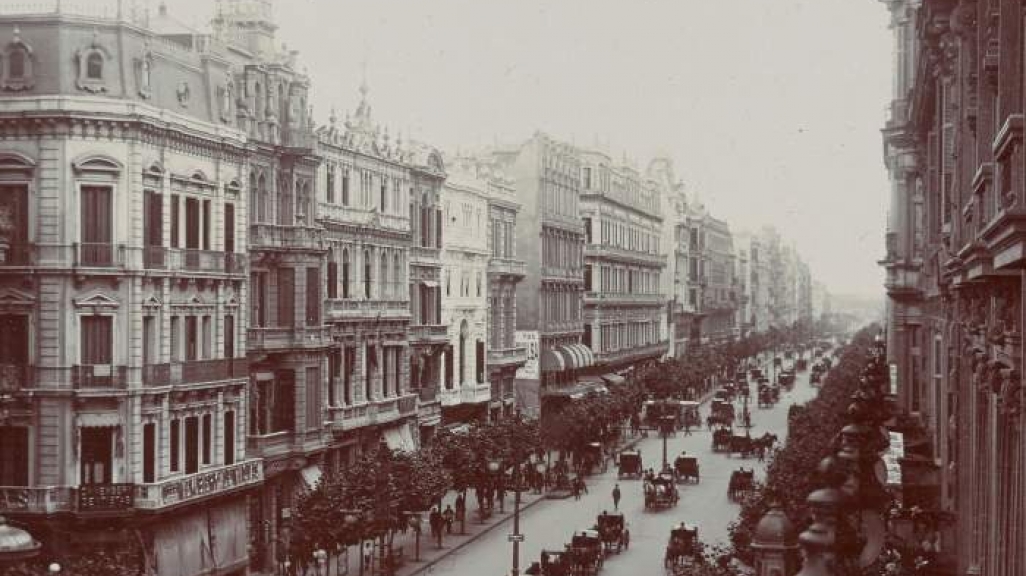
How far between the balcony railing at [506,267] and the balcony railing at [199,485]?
32.2 meters

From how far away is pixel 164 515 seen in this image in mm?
39938

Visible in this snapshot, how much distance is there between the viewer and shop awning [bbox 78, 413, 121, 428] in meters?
38.7

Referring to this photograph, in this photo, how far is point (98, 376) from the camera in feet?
128

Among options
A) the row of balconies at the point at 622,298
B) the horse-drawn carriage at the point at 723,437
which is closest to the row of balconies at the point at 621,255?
the row of balconies at the point at 622,298

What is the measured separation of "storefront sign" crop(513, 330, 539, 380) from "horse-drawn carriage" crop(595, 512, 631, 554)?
34717 millimetres

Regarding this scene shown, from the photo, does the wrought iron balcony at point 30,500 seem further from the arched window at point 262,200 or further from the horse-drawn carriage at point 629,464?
the horse-drawn carriage at point 629,464

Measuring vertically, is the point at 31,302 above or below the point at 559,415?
above

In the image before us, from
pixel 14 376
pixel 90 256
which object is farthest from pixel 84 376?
pixel 90 256

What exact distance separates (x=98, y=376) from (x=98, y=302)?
78.1 inches

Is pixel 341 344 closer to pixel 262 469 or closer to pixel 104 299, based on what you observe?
pixel 262 469

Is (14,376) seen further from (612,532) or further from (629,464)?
(629,464)

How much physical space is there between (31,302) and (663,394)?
2558 inches

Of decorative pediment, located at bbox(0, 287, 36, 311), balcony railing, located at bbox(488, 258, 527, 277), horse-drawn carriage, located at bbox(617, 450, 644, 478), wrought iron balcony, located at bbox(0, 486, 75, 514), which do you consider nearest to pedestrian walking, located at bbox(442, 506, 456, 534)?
horse-drawn carriage, located at bbox(617, 450, 644, 478)

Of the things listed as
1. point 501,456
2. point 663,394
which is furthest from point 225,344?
point 663,394
